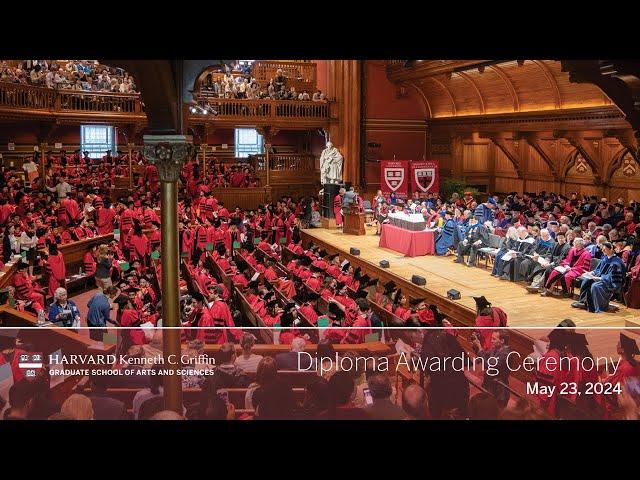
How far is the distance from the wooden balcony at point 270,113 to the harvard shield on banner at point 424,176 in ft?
15.7

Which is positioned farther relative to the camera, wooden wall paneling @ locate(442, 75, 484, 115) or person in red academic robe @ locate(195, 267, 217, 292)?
wooden wall paneling @ locate(442, 75, 484, 115)

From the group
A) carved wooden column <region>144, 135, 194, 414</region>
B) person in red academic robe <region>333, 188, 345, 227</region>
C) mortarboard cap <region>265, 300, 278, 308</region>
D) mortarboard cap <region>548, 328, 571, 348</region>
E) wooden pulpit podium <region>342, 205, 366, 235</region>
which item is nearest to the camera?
carved wooden column <region>144, 135, 194, 414</region>

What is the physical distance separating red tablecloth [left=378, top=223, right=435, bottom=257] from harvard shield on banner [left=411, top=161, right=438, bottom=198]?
4777 millimetres

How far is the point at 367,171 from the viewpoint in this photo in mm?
26250

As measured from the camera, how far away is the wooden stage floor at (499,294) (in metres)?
10.1

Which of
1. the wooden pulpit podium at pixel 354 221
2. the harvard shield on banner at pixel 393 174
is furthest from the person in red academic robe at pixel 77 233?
the harvard shield on banner at pixel 393 174

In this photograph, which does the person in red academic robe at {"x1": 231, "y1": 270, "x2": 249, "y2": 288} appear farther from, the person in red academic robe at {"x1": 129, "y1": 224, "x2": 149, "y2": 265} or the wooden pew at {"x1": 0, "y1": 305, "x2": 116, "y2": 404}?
the person in red academic robe at {"x1": 129, "y1": 224, "x2": 149, "y2": 265}

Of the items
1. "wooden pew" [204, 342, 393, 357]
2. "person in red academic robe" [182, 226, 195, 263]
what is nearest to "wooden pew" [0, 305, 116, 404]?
"wooden pew" [204, 342, 393, 357]

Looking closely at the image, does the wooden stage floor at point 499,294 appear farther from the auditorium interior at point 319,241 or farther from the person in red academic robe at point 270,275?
the person in red academic robe at point 270,275

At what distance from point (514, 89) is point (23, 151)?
16.4 metres

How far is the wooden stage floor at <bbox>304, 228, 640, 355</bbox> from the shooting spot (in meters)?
10.1

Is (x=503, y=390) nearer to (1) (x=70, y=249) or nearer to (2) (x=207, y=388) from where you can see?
(2) (x=207, y=388)

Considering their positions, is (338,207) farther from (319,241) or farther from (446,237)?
(446,237)

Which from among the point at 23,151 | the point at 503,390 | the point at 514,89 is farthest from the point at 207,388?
the point at 23,151
